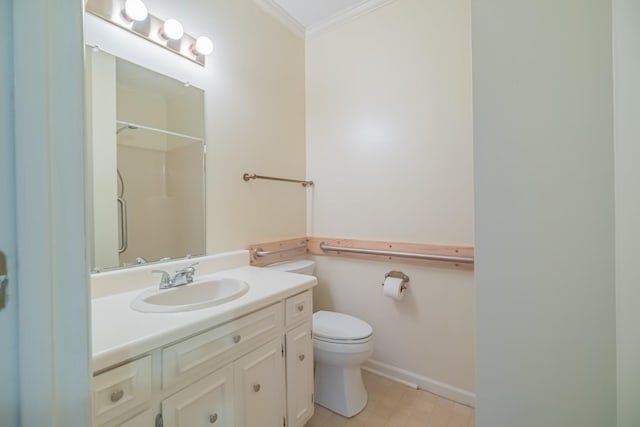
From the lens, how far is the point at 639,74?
0.44 metres

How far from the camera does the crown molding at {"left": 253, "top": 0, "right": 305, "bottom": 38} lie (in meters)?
1.85

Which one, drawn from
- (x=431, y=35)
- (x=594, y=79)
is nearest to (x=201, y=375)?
(x=594, y=79)

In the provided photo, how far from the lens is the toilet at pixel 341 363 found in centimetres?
151

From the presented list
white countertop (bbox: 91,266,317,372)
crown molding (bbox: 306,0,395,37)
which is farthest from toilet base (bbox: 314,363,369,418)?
crown molding (bbox: 306,0,395,37)

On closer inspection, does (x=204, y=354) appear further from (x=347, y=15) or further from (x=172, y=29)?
(x=347, y=15)

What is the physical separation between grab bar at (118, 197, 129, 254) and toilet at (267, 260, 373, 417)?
1.11 meters

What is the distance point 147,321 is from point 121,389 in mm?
192

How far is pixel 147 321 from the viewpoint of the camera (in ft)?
Result: 2.80

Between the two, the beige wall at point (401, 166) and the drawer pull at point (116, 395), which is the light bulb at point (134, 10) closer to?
the beige wall at point (401, 166)

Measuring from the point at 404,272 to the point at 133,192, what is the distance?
168cm

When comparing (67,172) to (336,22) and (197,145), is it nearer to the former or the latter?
(197,145)

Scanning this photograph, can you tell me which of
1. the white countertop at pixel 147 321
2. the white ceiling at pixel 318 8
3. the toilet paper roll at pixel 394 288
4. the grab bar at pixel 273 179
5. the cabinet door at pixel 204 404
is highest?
the white ceiling at pixel 318 8

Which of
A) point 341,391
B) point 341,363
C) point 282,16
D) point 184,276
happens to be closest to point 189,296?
point 184,276

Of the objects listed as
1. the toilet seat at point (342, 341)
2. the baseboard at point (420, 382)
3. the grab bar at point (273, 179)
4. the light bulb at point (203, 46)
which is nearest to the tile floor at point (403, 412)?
the baseboard at point (420, 382)
